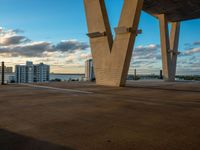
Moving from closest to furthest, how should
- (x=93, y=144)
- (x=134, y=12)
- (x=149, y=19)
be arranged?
(x=93, y=144) → (x=134, y=12) → (x=149, y=19)

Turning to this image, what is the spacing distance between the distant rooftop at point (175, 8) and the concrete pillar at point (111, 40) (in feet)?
22.3

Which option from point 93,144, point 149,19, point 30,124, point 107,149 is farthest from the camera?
point 149,19

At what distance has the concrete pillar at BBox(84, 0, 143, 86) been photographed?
40.0ft

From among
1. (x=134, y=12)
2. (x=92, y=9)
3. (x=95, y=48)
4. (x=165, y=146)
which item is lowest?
(x=165, y=146)

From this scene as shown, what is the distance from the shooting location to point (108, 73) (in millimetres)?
13320

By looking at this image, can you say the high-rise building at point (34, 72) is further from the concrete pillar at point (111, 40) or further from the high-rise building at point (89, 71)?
the concrete pillar at point (111, 40)

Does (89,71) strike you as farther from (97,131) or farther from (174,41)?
(97,131)

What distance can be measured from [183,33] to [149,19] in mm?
5764

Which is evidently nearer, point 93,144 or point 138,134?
point 93,144

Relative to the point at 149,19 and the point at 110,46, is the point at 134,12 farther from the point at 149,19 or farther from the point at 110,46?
the point at 149,19

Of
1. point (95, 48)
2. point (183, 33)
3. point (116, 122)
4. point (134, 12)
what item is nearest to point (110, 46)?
point (95, 48)

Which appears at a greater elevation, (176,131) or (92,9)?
(92,9)

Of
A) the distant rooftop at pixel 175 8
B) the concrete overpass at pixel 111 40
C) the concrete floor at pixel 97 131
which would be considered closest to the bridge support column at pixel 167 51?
the distant rooftop at pixel 175 8

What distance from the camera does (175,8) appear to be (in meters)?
20.2
